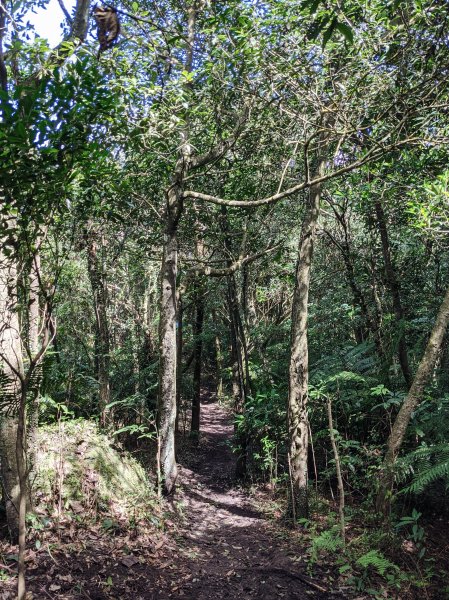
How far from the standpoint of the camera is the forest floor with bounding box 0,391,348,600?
14.0 feet

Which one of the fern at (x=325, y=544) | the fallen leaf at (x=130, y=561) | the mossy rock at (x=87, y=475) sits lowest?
the fern at (x=325, y=544)

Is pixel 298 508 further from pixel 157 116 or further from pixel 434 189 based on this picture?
pixel 157 116

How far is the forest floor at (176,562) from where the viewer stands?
14.0 feet

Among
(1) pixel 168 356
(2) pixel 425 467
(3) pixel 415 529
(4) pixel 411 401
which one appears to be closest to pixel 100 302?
(1) pixel 168 356

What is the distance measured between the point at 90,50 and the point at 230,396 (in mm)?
16521

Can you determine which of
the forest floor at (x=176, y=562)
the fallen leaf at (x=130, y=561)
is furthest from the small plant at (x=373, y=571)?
the fallen leaf at (x=130, y=561)

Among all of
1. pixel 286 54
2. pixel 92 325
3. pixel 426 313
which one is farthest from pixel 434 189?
pixel 92 325

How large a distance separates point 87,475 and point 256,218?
21.8 ft

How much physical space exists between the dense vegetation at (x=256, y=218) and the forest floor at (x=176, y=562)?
52 cm

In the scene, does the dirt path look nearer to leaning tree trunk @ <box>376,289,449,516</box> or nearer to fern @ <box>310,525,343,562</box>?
fern @ <box>310,525,343,562</box>

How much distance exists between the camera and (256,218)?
10.1m

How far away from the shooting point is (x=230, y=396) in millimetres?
19562

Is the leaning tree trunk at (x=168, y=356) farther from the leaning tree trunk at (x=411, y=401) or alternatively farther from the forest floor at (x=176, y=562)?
the leaning tree trunk at (x=411, y=401)

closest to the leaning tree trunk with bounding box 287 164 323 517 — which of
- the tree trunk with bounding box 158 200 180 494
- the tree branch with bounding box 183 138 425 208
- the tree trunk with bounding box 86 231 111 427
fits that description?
the tree branch with bounding box 183 138 425 208
